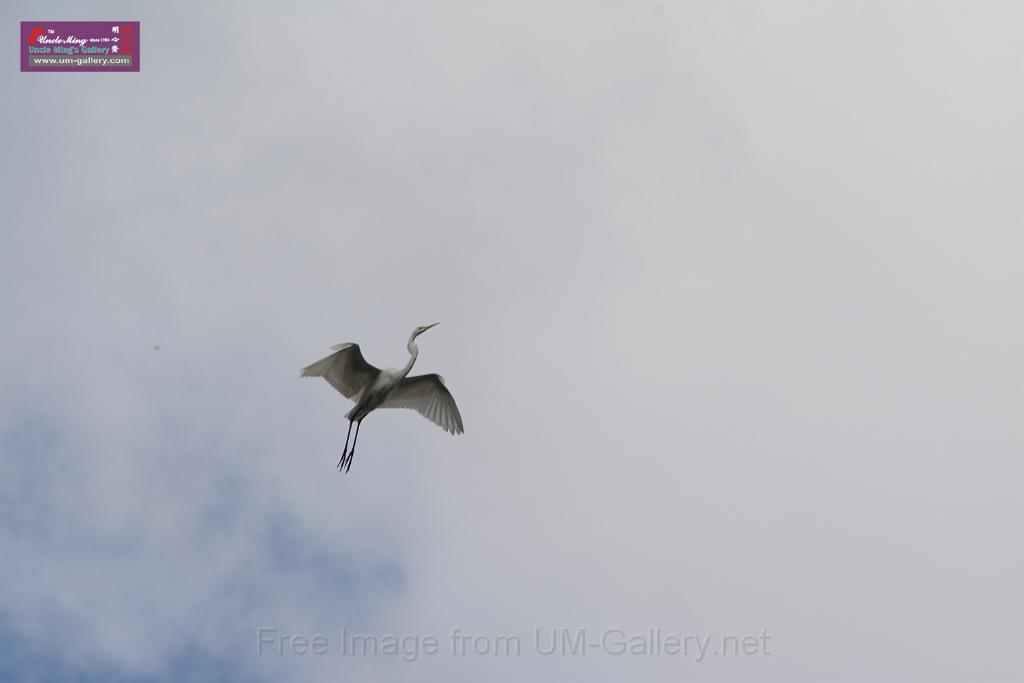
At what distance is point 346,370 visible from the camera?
32.9 meters

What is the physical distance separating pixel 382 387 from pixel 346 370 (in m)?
1.00

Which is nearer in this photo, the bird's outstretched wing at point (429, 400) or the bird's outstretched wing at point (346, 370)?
the bird's outstretched wing at point (346, 370)

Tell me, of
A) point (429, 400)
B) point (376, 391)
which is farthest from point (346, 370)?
point (429, 400)

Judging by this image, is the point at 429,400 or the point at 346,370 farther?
the point at 429,400

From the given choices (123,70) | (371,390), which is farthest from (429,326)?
(123,70)

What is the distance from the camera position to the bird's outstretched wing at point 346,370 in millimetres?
32281

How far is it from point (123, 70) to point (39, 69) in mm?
2584

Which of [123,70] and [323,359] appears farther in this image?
[123,70]

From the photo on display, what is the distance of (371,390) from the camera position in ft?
109

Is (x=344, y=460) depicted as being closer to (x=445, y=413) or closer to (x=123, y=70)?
(x=445, y=413)

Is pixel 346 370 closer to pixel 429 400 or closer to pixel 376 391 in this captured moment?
pixel 376 391

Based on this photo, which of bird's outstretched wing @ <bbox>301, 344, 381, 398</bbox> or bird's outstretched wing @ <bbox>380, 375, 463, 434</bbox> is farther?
bird's outstretched wing @ <bbox>380, 375, 463, 434</bbox>

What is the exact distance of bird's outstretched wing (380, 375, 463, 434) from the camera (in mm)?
33750

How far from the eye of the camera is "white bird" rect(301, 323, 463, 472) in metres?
32.6
